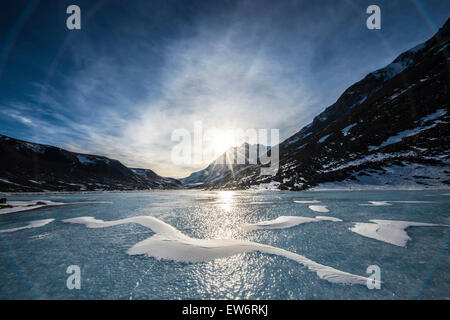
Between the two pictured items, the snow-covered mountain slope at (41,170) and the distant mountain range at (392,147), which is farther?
the snow-covered mountain slope at (41,170)

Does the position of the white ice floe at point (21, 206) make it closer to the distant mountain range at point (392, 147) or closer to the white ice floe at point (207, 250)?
the white ice floe at point (207, 250)

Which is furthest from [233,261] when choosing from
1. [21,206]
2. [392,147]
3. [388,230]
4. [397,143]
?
[397,143]

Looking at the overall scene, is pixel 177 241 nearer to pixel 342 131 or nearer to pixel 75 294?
pixel 75 294

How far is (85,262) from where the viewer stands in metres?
7.63

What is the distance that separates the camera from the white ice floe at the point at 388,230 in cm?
954

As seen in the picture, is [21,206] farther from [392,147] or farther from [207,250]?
[392,147]

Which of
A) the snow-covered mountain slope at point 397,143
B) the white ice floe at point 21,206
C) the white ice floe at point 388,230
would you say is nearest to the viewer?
the white ice floe at point 388,230

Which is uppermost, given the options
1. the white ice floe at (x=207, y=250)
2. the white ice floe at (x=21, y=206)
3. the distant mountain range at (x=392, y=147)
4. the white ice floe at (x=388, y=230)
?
the distant mountain range at (x=392, y=147)

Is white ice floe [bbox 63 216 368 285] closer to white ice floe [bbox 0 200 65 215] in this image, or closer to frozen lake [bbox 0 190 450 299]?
frozen lake [bbox 0 190 450 299]

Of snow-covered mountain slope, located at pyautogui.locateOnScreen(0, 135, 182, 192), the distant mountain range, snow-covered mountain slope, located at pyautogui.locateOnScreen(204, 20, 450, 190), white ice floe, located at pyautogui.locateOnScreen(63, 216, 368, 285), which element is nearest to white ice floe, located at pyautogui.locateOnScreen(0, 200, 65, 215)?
white ice floe, located at pyautogui.locateOnScreen(63, 216, 368, 285)

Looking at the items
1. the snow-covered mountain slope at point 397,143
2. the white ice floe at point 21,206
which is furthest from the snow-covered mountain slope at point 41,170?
the snow-covered mountain slope at point 397,143

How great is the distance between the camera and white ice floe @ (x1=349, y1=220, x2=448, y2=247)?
9.54 m

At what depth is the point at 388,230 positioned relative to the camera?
35.8 feet

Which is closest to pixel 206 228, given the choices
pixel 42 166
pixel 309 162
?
pixel 309 162
